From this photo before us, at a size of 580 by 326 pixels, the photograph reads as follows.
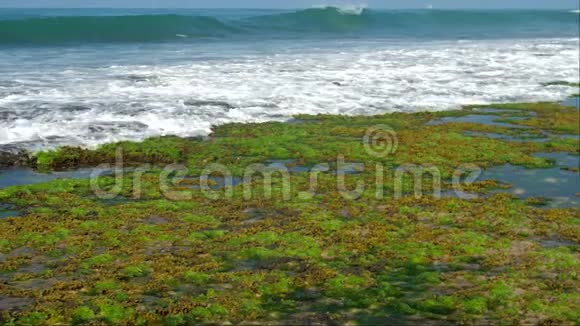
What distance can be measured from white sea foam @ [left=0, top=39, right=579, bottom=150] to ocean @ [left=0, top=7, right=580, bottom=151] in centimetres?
6

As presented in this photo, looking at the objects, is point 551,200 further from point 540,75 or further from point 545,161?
point 540,75

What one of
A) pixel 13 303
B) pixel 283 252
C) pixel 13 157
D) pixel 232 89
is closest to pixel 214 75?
pixel 232 89

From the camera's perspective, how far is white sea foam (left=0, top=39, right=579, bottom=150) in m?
22.2

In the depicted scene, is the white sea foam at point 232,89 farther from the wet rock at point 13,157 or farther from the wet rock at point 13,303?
the wet rock at point 13,303

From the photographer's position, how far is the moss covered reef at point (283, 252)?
947cm

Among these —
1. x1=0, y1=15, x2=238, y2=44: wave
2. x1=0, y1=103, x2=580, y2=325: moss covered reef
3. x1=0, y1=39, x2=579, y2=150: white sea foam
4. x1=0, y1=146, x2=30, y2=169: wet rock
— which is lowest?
x1=0, y1=103, x2=580, y2=325: moss covered reef

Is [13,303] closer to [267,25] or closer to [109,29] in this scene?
[109,29]

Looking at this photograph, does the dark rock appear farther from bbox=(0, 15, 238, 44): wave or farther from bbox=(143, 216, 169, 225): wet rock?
bbox=(0, 15, 238, 44): wave

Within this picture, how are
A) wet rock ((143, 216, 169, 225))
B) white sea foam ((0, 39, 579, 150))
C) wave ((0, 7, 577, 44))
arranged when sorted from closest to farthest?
wet rock ((143, 216, 169, 225))
white sea foam ((0, 39, 579, 150))
wave ((0, 7, 577, 44))

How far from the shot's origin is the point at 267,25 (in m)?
79.3

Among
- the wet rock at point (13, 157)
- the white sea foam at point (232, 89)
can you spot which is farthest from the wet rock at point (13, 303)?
the white sea foam at point (232, 89)

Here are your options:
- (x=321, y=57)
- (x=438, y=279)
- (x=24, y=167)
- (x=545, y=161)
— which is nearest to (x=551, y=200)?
(x=545, y=161)

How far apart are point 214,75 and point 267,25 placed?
46.6 m

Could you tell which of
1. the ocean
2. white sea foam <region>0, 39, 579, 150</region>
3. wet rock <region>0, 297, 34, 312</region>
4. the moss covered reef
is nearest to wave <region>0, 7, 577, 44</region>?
the ocean
